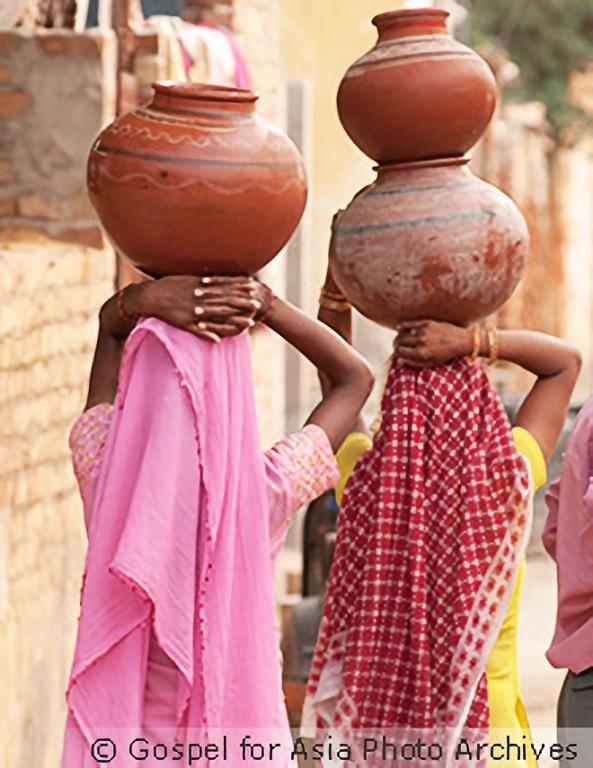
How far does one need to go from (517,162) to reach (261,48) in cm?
1111

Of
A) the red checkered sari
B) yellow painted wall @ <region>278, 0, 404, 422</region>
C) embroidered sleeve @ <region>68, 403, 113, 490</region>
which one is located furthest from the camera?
yellow painted wall @ <region>278, 0, 404, 422</region>

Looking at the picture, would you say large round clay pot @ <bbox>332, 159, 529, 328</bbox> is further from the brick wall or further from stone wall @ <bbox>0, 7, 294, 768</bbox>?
the brick wall

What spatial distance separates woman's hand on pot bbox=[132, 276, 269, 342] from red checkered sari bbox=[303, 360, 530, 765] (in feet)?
1.95

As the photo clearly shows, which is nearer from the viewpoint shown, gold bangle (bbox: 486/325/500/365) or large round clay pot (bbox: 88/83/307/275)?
large round clay pot (bbox: 88/83/307/275)

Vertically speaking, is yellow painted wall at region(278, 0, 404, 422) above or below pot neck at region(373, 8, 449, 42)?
below

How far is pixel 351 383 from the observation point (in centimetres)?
362

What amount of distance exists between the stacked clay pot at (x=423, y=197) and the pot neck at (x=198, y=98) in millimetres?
565

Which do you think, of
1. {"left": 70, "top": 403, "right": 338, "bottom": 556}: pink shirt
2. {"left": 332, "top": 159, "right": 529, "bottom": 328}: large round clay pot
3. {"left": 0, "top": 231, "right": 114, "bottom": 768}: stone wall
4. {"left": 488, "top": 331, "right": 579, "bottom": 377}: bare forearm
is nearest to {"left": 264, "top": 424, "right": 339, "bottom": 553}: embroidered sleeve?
{"left": 70, "top": 403, "right": 338, "bottom": 556}: pink shirt

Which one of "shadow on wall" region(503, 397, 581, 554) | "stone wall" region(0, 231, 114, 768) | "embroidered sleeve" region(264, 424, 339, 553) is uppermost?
"embroidered sleeve" region(264, 424, 339, 553)

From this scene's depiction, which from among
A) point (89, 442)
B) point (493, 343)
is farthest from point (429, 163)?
point (89, 442)

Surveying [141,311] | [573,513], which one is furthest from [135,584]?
[573,513]

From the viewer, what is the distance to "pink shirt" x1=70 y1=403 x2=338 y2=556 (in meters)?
3.37

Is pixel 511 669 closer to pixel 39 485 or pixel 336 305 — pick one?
pixel 336 305

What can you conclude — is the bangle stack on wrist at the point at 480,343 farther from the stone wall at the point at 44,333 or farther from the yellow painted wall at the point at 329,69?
the yellow painted wall at the point at 329,69
